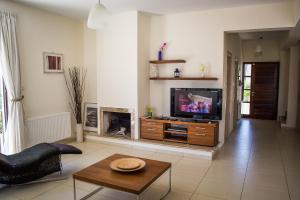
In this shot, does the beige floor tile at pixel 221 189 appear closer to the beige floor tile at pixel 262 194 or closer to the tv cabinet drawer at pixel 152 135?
the beige floor tile at pixel 262 194

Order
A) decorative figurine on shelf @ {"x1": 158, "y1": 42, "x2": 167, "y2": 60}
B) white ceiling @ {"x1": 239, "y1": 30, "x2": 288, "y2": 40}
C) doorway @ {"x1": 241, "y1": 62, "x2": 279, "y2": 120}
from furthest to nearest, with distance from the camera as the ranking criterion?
1. doorway @ {"x1": 241, "y1": 62, "x2": 279, "y2": 120}
2. white ceiling @ {"x1": 239, "y1": 30, "x2": 288, "y2": 40}
3. decorative figurine on shelf @ {"x1": 158, "y1": 42, "x2": 167, "y2": 60}

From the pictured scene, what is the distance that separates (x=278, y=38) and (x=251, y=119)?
2.73 m

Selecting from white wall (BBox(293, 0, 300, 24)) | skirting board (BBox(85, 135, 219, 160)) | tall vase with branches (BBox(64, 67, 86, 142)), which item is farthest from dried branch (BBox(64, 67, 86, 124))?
white wall (BBox(293, 0, 300, 24))

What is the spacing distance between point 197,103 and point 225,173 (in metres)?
1.54

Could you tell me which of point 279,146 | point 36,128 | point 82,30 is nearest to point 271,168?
point 279,146

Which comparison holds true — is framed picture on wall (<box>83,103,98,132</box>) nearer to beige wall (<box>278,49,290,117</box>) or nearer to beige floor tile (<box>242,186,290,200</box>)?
beige floor tile (<box>242,186,290,200</box>)

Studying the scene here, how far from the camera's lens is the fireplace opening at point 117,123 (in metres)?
5.32

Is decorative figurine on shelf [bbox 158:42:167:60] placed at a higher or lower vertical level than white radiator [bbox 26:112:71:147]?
higher

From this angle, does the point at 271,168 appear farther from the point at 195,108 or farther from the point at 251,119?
the point at 251,119

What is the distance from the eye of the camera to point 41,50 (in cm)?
463

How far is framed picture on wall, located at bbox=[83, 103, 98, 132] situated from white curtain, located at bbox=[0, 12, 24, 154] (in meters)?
1.68

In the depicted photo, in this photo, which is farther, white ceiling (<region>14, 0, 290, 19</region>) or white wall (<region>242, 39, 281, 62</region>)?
white wall (<region>242, 39, 281, 62</region>)

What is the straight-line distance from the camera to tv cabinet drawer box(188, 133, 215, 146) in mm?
4352

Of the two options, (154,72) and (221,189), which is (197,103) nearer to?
(154,72)
